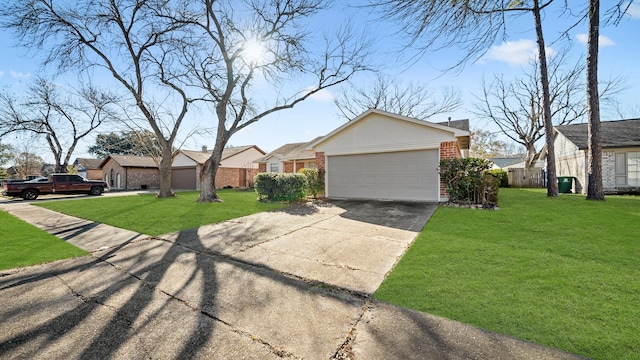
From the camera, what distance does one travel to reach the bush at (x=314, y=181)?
1227 cm

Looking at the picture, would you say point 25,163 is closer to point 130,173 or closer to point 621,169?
point 130,173

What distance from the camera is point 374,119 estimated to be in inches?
445

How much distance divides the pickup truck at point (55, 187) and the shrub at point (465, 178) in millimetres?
23704

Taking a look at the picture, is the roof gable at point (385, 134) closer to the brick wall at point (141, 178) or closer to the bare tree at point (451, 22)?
the bare tree at point (451, 22)

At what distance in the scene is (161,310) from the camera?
2832 millimetres

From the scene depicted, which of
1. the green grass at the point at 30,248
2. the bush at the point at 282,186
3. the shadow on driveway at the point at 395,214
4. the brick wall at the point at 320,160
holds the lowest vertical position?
the green grass at the point at 30,248

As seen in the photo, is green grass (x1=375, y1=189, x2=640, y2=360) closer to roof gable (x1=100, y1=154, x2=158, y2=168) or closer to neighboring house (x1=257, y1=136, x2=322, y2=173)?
neighboring house (x1=257, y1=136, x2=322, y2=173)

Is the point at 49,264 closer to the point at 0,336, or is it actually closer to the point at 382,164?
the point at 0,336

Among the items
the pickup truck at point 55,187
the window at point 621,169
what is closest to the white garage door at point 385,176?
the window at point 621,169

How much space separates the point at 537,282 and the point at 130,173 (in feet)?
110

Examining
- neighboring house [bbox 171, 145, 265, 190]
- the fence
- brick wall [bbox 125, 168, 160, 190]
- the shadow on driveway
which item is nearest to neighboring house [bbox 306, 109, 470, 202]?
the shadow on driveway

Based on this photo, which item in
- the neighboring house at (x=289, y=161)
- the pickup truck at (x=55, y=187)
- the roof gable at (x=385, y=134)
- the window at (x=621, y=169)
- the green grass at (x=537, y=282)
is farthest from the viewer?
the neighboring house at (x=289, y=161)

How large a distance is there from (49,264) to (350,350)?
5.29 m

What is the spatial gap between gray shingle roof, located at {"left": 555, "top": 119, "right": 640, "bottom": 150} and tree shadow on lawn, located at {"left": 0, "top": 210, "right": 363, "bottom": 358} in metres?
17.9
